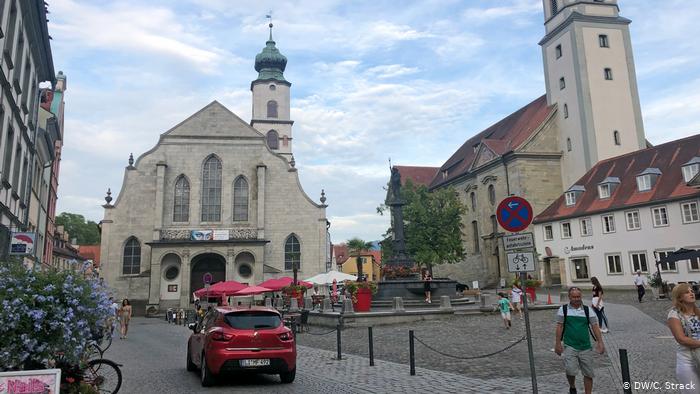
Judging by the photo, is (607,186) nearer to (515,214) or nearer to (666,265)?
(666,265)

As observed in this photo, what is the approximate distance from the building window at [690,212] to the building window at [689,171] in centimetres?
162

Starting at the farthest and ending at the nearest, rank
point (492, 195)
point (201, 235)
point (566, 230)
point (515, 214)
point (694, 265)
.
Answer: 1. point (492, 195)
2. point (201, 235)
3. point (566, 230)
4. point (694, 265)
5. point (515, 214)

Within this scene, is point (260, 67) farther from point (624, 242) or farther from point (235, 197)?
point (624, 242)

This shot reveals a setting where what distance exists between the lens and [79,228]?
8425 cm

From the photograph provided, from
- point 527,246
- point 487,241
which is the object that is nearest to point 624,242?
point 487,241

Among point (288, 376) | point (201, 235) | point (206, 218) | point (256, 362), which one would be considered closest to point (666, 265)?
point (288, 376)

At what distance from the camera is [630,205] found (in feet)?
116

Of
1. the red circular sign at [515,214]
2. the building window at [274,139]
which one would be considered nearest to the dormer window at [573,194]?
the red circular sign at [515,214]

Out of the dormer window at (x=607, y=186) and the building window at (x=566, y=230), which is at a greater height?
the dormer window at (x=607, y=186)

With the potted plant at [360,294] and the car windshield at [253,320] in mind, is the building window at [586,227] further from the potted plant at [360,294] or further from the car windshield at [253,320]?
the car windshield at [253,320]

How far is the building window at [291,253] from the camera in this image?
4244 cm

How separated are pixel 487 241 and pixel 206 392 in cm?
4792

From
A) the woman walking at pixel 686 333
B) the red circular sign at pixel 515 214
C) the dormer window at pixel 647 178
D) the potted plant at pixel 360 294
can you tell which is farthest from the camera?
the dormer window at pixel 647 178

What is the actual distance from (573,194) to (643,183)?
6679 millimetres
